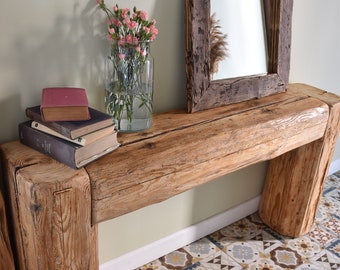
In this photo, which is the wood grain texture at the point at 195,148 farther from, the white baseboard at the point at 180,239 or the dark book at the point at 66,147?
the white baseboard at the point at 180,239

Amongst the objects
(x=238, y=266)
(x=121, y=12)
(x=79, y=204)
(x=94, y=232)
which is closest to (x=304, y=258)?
(x=238, y=266)

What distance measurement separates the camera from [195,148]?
→ 123 centimetres

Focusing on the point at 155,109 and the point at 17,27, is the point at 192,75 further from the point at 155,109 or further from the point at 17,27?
the point at 17,27

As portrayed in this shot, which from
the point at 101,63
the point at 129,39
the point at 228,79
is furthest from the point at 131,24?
the point at 228,79

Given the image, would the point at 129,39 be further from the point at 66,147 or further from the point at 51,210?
the point at 51,210

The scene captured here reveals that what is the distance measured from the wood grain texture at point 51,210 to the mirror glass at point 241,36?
28.1 inches

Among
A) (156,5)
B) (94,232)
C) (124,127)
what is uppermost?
(156,5)

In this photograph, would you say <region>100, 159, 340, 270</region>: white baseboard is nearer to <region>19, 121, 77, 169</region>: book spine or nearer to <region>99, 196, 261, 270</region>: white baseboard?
<region>99, 196, 261, 270</region>: white baseboard

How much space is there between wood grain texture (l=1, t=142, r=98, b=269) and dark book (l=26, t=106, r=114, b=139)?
3.8 inches

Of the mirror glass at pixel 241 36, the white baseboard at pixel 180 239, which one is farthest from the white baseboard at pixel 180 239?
the mirror glass at pixel 241 36

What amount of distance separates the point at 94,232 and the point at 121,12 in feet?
2.17

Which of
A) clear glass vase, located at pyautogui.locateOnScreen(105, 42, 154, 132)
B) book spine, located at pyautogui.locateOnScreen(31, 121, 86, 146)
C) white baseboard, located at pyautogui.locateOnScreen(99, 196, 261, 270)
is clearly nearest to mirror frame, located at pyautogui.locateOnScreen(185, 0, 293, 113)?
clear glass vase, located at pyautogui.locateOnScreen(105, 42, 154, 132)

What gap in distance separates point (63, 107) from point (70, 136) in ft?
0.29

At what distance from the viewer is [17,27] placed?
1.07 metres
